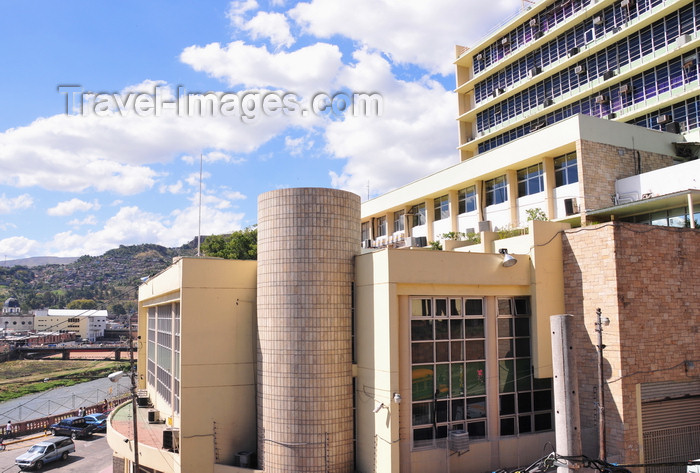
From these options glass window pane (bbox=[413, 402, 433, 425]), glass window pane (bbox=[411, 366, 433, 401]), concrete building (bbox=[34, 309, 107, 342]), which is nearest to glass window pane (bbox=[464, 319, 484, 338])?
Result: glass window pane (bbox=[411, 366, 433, 401])

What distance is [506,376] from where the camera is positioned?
17.0m

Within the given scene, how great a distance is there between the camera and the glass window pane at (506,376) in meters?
16.9

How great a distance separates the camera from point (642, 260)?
16.5 m

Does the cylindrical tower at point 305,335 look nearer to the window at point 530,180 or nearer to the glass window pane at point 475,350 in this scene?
the glass window pane at point 475,350

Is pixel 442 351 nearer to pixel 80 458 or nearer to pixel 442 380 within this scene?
pixel 442 380

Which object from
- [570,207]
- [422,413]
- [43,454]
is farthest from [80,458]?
[570,207]

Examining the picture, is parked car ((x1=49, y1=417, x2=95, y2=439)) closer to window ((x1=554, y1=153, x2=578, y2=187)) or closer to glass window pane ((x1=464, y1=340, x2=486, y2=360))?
glass window pane ((x1=464, y1=340, x2=486, y2=360))

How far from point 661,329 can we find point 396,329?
8672 mm

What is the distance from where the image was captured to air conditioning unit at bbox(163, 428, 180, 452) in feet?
58.3

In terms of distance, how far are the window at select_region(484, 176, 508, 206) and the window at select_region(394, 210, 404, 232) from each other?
854 cm

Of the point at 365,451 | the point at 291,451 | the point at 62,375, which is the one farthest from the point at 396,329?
the point at 62,375

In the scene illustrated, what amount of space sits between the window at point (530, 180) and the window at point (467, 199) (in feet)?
11.0

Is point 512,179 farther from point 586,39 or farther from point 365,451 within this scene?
point 365,451

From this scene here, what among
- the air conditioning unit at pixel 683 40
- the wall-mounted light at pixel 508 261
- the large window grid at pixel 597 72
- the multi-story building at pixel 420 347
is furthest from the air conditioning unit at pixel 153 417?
the air conditioning unit at pixel 683 40
